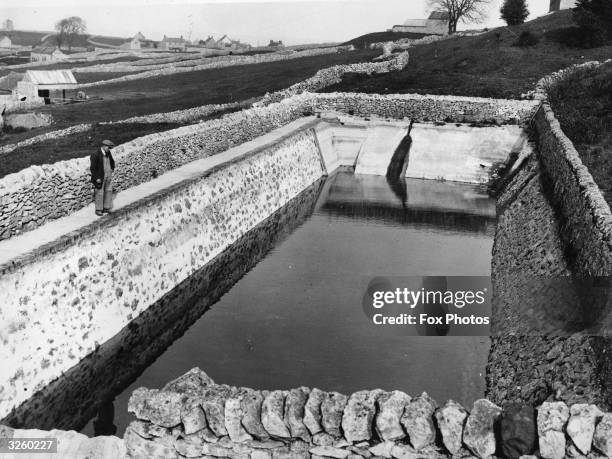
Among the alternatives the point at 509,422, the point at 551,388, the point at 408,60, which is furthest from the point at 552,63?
the point at 509,422

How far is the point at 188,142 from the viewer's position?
26.1 m

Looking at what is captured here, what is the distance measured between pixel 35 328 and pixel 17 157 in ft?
48.7

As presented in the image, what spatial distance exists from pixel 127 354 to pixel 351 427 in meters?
9.65

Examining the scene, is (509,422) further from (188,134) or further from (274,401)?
(188,134)

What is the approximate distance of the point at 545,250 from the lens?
17.5 metres

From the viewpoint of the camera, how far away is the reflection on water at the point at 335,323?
14.8 meters

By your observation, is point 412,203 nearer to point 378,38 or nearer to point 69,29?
point 378,38

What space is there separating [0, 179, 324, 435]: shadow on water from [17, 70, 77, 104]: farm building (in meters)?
38.3

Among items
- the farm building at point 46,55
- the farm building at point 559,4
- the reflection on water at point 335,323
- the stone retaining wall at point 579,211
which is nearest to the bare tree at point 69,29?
the farm building at point 46,55

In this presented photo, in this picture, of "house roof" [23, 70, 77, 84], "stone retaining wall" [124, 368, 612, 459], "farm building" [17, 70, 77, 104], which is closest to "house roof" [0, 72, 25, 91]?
"farm building" [17, 70, 77, 104]

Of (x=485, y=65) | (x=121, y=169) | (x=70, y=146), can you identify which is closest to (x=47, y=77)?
(x=70, y=146)

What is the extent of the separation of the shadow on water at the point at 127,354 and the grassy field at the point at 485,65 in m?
23.8

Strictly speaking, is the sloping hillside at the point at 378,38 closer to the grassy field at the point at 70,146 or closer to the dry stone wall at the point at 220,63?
the dry stone wall at the point at 220,63

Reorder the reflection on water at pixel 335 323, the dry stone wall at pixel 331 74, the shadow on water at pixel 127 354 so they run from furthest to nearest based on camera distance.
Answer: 1. the dry stone wall at pixel 331 74
2. the reflection on water at pixel 335 323
3. the shadow on water at pixel 127 354
